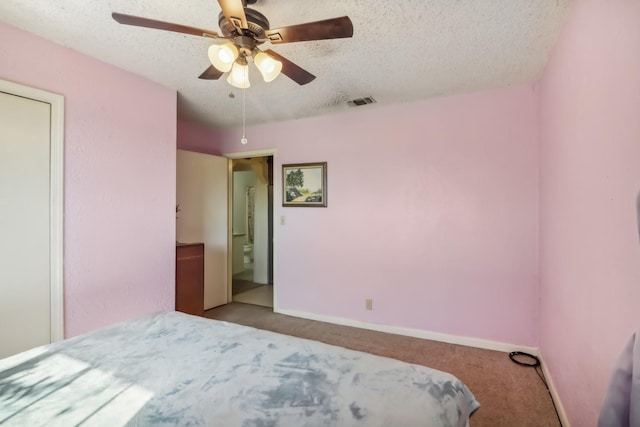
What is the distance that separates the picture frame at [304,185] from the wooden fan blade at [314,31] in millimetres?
2067

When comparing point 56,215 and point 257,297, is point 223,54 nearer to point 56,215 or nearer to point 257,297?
point 56,215

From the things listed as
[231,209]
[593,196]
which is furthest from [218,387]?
Result: [231,209]

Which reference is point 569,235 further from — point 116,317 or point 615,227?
point 116,317

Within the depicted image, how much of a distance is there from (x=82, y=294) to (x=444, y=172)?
319 cm

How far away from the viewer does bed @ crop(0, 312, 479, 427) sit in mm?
940

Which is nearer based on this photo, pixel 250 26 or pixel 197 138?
pixel 250 26

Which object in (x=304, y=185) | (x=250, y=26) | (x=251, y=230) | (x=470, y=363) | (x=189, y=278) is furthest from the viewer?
(x=251, y=230)

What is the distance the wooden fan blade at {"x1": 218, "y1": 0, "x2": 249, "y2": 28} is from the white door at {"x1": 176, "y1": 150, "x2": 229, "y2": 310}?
8.25 ft

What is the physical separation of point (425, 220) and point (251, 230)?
13.5 ft

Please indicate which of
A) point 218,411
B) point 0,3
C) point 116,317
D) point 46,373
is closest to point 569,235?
point 218,411

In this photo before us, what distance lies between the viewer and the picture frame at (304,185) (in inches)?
138

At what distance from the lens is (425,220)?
9.78ft

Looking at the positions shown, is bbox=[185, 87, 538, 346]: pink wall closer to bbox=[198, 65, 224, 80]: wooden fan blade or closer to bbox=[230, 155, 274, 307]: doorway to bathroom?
bbox=[230, 155, 274, 307]: doorway to bathroom

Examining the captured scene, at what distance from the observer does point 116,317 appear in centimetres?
238
